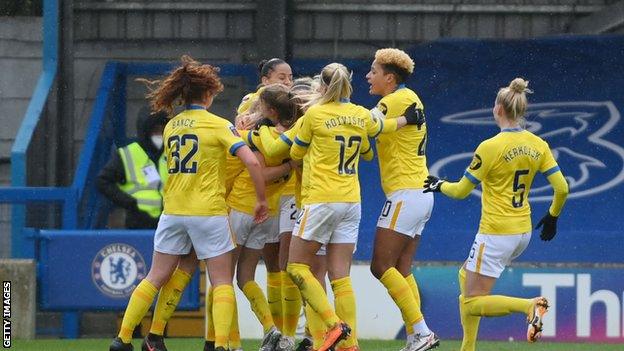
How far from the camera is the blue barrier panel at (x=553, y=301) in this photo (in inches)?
500

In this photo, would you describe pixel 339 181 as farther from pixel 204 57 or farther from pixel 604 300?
pixel 204 57

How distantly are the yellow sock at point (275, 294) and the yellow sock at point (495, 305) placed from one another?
1432 millimetres

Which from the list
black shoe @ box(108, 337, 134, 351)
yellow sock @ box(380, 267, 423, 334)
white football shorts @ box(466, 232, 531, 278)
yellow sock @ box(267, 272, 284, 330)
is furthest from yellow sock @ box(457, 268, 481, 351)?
black shoe @ box(108, 337, 134, 351)

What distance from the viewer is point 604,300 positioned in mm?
12688

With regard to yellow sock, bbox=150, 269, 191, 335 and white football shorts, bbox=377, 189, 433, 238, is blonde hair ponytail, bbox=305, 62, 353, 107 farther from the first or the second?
yellow sock, bbox=150, 269, 191, 335

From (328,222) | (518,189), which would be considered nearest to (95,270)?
(328,222)

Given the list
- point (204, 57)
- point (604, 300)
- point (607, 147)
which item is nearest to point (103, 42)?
point (204, 57)

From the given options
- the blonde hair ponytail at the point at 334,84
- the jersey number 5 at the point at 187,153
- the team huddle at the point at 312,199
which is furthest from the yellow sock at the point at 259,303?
the blonde hair ponytail at the point at 334,84

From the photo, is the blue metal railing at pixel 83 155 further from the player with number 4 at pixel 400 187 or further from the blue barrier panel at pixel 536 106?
the player with number 4 at pixel 400 187

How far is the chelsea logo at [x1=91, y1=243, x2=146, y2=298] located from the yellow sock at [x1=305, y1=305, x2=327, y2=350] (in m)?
3.67

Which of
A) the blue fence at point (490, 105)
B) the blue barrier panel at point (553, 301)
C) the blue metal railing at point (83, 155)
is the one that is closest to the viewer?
the blue barrier panel at point (553, 301)

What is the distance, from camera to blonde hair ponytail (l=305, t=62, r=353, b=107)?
938cm

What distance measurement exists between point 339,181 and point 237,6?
27.2 ft

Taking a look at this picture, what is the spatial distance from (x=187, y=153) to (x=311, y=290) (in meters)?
1.18
